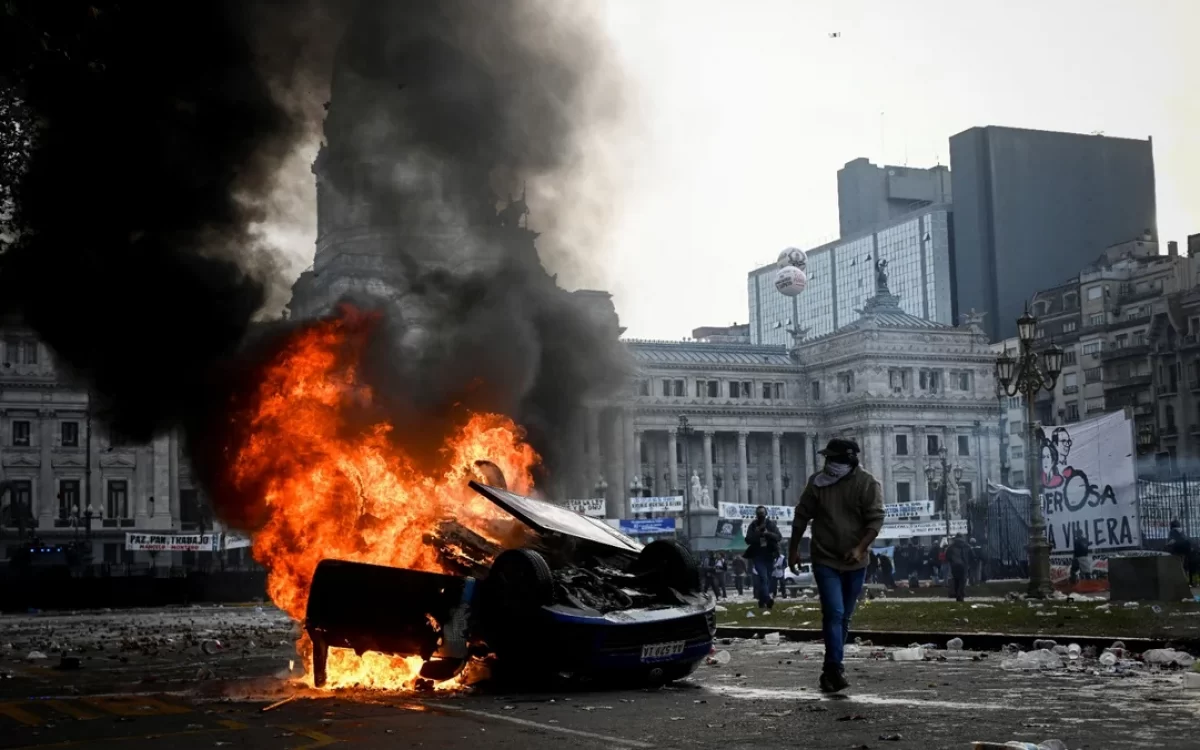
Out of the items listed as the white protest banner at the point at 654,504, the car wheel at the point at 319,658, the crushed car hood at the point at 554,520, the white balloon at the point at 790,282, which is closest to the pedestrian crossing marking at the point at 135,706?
the car wheel at the point at 319,658

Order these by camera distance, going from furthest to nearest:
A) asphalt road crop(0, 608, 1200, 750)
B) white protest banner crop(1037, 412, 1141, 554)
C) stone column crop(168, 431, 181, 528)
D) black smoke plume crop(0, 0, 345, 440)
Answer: stone column crop(168, 431, 181, 528)
white protest banner crop(1037, 412, 1141, 554)
black smoke plume crop(0, 0, 345, 440)
asphalt road crop(0, 608, 1200, 750)

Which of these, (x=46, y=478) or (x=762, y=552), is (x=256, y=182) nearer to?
(x=762, y=552)

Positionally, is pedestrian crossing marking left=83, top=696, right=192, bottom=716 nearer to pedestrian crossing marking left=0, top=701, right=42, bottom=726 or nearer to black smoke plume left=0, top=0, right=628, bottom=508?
pedestrian crossing marking left=0, top=701, right=42, bottom=726

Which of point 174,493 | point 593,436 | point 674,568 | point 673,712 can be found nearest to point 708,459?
point 174,493

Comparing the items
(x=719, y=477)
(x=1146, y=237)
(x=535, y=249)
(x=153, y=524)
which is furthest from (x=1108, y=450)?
(x=1146, y=237)

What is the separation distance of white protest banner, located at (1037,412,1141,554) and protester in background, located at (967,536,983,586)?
36.1 ft

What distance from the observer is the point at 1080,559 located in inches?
1296

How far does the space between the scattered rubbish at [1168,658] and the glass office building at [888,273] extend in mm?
131437

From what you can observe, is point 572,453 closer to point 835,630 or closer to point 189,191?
point 189,191

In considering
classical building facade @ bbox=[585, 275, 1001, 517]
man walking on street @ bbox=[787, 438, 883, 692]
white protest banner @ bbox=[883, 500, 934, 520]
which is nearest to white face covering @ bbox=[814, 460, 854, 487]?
man walking on street @ bbox=[787, 438, 883, 692]

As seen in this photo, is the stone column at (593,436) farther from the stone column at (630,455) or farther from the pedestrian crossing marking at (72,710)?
the stone column at (630,455)

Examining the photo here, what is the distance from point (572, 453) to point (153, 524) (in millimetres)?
78408

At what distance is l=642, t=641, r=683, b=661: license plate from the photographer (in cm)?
1147

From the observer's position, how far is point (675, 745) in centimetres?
838
